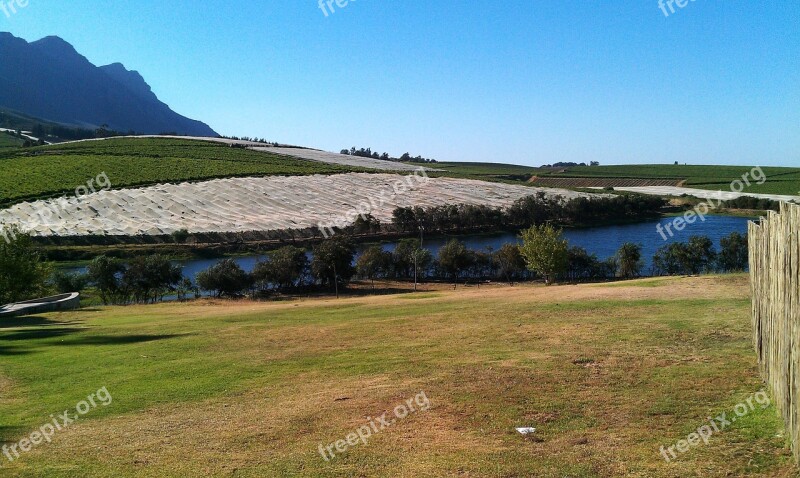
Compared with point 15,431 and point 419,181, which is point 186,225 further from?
point 15,431

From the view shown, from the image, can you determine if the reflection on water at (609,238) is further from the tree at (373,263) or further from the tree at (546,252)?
the tree at (546,252)

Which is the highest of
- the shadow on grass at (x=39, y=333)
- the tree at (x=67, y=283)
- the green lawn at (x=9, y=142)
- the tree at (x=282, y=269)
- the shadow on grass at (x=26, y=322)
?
the green lawn at (x=9, y=142)

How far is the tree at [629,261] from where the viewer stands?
222ft

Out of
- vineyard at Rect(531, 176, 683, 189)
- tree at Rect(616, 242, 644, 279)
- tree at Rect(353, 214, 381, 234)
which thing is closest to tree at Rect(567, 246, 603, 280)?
tree at Rect(616, 242, 644, 279)

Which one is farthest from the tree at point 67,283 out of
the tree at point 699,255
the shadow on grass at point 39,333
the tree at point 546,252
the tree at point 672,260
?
the tree at point 699,255

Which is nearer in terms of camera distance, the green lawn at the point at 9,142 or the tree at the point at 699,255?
the tree at the point at 699,255

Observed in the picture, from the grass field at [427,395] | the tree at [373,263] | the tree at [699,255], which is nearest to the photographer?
the grass field at [427,395]

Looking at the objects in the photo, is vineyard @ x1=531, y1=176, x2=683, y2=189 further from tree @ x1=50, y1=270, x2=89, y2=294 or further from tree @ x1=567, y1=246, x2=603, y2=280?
tree @ x1=50, y1=270, x2=89, y2=294

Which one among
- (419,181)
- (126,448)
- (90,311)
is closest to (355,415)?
(126,448)

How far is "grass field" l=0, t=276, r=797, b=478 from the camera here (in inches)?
392

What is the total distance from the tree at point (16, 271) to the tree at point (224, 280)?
646 inches

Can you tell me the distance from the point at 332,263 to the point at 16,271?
3188 centimetres

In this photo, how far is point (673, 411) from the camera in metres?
11.2

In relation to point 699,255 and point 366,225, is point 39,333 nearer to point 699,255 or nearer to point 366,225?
point 699,255
